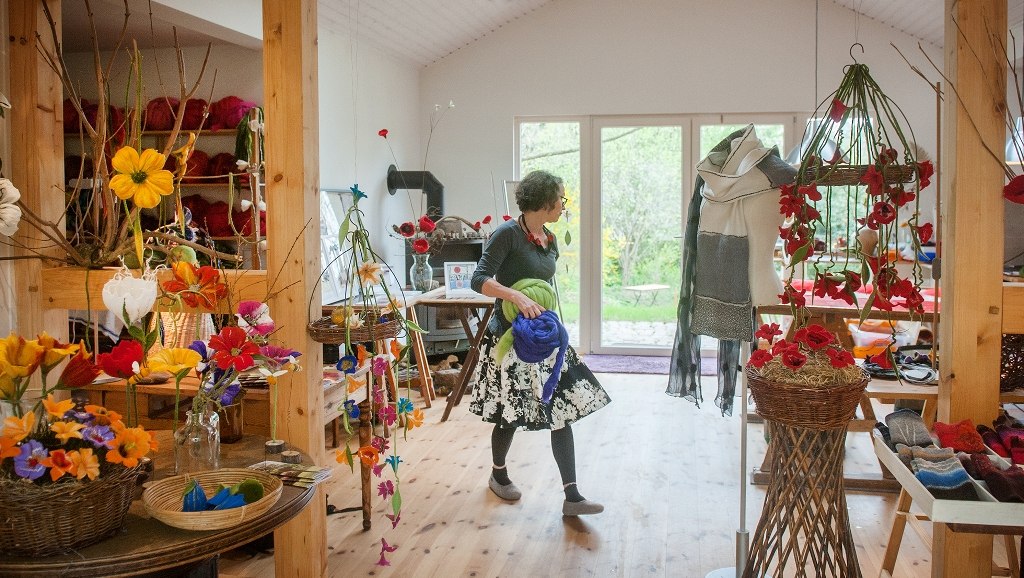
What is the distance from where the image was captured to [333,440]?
4680 mm

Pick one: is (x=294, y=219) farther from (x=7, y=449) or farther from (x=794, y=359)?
(x=794, y=359)

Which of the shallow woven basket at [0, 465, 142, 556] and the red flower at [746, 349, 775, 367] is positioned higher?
the red flower at [746, 349, 775, 367]

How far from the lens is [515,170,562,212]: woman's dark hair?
142 inches

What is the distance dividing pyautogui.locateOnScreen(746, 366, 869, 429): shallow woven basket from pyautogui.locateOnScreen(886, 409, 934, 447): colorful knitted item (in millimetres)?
175

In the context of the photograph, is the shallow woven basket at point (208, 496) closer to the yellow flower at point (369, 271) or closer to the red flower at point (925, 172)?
the yellow flower at point (369, 271)

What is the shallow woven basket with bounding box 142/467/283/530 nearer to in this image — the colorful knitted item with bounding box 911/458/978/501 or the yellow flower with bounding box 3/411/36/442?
the yellow flower with bounding box 3/411/36/442

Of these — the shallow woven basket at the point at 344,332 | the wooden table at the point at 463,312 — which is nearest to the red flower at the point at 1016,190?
the shallow woven basket at the point at 344,332

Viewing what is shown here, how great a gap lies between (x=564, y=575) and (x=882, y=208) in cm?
171

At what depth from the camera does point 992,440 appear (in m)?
2.10

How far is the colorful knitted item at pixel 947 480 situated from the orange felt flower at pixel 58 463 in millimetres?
1723

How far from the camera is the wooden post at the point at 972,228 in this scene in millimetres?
2105

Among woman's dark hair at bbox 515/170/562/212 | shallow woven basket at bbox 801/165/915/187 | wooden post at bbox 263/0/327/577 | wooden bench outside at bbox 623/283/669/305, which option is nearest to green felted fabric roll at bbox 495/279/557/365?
woman's dark hair at bbox 515/170/562/212

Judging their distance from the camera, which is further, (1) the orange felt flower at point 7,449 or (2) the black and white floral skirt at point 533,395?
(2) the black and white floral skirt at point 533,395

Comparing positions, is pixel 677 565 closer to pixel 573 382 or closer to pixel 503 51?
pixel 573 382
